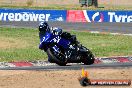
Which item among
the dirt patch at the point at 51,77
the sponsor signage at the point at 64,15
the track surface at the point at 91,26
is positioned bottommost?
the track surface at the point at 91,26

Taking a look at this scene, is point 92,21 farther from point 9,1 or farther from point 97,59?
point 9,1

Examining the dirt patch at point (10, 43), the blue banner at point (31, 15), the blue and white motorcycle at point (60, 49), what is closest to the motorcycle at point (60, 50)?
the blue and white motorcycle at point (60, 49)

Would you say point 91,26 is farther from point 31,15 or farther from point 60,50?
point 60,50

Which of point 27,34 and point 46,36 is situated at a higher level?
point 46,36

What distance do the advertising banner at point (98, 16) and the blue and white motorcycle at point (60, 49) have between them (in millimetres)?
33877

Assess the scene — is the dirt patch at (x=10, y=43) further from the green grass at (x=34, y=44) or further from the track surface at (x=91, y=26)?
the track surface at (x=91, y=26)

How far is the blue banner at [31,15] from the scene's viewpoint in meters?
46.8

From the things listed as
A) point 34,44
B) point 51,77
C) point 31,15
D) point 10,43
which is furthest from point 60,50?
point 31,15

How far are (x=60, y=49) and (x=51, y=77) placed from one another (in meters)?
4.15

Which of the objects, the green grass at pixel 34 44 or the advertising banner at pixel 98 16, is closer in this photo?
the green grass at pixel 34 44

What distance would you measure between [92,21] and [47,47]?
34.9 metres

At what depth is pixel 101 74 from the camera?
17203mm

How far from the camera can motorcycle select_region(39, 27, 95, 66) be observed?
12062mm

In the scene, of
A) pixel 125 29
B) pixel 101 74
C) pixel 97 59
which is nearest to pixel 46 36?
pixel 101 74
